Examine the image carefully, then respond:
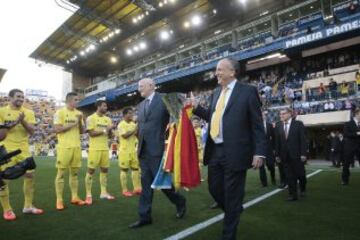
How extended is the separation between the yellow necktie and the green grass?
1294 millimetres

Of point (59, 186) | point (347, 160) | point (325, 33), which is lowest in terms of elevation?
point (59, 186)

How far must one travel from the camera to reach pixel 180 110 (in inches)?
179

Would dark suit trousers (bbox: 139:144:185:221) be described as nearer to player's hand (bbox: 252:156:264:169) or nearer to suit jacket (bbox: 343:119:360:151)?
player's hand (bbox: 252:156:264:169)

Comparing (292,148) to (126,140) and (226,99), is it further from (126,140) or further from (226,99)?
(126,140)

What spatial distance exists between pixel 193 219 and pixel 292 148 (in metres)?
2.98

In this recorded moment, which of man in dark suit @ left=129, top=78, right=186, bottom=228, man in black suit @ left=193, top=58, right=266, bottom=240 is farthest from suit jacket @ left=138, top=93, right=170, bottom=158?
man in black suit @ left=193, top=58, right=266, bottom=240

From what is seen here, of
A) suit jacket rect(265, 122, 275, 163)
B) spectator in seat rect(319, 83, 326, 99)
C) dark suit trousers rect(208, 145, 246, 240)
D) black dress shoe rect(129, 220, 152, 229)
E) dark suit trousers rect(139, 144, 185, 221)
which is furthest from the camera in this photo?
spectator in seat rect(319, 83, 326, 99)

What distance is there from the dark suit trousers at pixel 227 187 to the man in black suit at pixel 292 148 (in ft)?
10.9

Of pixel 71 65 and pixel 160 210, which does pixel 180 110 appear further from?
pixel 71 65

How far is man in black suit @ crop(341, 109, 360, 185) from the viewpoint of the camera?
333 inches

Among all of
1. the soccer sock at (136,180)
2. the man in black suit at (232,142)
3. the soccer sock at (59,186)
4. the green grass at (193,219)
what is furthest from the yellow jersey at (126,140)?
the man in black suit at (232,142)

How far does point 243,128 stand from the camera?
3.61 metres

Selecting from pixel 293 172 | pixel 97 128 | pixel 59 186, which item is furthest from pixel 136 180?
pixel 293 172

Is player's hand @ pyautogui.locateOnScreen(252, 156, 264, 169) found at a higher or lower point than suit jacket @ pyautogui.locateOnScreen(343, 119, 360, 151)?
lower
